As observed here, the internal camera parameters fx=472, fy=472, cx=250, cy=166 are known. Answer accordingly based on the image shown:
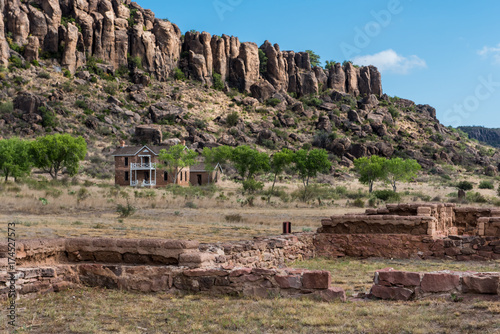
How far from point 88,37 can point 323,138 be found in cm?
5364

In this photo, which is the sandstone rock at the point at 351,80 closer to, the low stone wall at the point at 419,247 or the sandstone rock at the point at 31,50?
the sandstone rock at the point at 31,50

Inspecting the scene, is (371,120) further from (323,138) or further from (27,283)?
(27,283)

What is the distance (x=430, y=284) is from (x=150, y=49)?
105 meters

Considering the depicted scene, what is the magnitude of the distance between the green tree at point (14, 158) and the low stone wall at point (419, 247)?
4260 cm

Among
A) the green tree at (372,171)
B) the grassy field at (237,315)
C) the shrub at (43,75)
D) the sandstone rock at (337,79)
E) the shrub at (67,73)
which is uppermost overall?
the sandstone rock at (337,79)

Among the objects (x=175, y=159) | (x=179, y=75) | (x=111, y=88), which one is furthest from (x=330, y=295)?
(x=179, y=75)

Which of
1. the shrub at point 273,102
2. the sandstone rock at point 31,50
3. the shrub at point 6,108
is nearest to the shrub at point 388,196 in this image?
the shrub at point 6,108

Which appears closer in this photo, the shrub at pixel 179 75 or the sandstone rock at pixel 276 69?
the shrub at pixel 179 75

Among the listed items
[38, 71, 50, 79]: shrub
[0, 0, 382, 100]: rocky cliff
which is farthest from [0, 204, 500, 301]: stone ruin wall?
[0, 0, 382, 100]: rocky cliff

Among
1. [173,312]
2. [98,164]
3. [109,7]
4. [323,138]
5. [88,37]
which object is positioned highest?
[109,7]

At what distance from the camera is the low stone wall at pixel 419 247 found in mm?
14727

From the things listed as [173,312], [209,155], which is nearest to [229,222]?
[173,312]

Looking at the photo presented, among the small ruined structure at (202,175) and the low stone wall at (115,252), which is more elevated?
the small ruined structure at (202,175)

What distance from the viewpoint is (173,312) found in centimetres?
750
